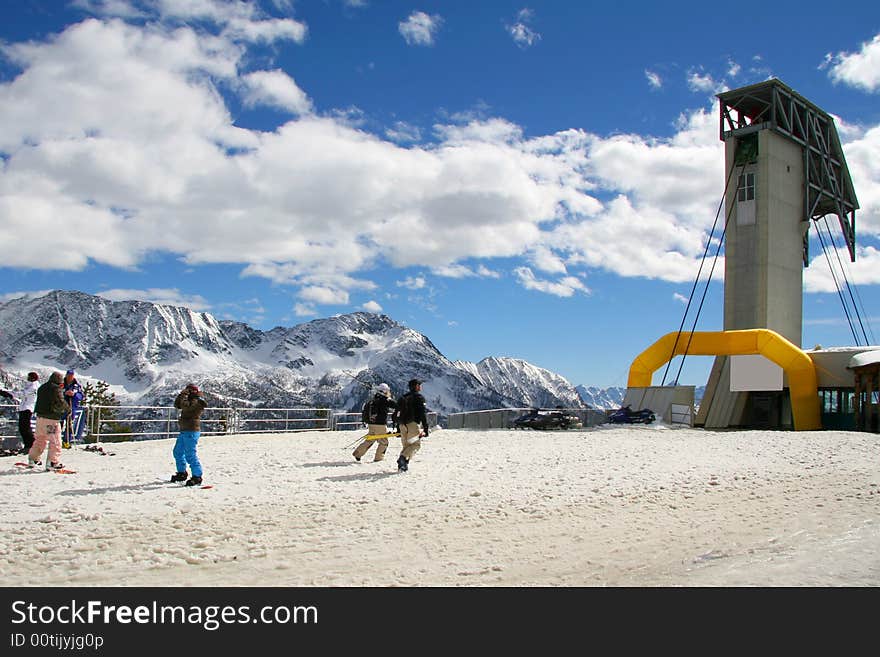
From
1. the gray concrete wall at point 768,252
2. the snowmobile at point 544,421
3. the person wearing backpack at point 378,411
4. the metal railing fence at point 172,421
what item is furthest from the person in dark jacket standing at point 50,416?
the gray concrete wall at point 768,252

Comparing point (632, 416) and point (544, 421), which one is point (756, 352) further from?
point (544, 421)

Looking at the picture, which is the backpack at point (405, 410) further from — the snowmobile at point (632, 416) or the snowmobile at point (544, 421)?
the snowmobile at point (632, 416)

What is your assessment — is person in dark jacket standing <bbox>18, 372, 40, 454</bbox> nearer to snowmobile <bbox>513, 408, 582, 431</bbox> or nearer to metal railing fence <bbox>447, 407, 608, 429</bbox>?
metal railing fence <bbox>447, 407, 608, 429</bbox>

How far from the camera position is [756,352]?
33.8 meters

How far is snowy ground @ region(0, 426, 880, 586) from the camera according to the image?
7211 millimetres

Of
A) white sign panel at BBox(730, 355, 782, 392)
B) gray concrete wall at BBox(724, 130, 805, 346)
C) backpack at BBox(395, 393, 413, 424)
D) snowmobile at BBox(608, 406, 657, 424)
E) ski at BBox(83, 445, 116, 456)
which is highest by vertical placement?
gray concrete wall at BBox(724, 130, 805, 346)

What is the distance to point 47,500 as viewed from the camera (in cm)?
1055

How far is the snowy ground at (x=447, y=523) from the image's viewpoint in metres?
7.21

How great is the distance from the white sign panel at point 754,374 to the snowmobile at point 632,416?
16.0ft

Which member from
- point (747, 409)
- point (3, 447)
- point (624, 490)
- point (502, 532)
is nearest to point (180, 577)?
point (502, 532)

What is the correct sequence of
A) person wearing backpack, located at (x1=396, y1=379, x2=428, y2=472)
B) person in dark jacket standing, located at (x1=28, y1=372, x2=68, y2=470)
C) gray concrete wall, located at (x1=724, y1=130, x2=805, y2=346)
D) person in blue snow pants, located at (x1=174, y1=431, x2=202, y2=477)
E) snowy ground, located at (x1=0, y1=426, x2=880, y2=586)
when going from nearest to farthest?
1. snowy ground, located at (x1=0, y1=426, x2=880, y2=586)
2. person in blue snow pants, located at (x1=174, y1=431, x2=202, y2=477)
3. person in dark jacket standing, located at (x1=28, y1=372, x2=68, y2=470)
4. person wearing backpack, located at (x1=396, y1=379, x2=428, y2=472)
5. gray concrete wall, located at (x1=724, y1=130, x2=805, y2=346)

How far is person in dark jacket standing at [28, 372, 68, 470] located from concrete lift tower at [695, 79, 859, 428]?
31.9 metres

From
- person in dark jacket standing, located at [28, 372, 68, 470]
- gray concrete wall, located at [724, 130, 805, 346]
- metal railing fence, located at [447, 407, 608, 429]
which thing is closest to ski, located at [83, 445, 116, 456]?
person in dark jacket standing, located at [28, 372, 68, 470]
